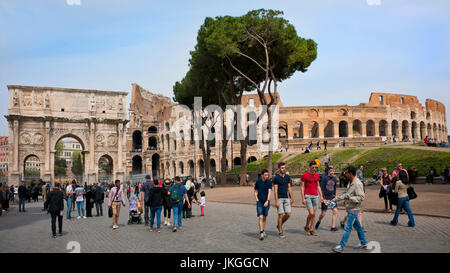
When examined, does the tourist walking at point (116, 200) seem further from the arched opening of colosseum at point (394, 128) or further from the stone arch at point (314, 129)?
the arched opening of colosseum at point (394, 128)

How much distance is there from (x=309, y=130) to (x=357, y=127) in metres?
7.65

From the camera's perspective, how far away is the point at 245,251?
5922mm

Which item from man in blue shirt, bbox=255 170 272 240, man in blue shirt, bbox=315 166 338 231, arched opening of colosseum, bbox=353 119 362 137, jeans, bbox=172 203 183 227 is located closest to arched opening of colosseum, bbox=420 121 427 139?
arched opening of colosseum, bbox=353 119 362 137

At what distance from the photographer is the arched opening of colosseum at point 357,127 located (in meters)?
48.4

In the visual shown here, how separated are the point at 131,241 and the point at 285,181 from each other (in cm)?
322

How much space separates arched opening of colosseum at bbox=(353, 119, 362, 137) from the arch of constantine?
29479 mm

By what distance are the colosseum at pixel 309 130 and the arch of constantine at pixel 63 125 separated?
35.9 feet

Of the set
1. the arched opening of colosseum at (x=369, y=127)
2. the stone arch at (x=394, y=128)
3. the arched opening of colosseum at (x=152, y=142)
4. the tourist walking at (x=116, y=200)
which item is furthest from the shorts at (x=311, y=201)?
the arched opening of colosseum at (x=152, y=142)

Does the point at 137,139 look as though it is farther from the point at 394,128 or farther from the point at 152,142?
the point at 394,128

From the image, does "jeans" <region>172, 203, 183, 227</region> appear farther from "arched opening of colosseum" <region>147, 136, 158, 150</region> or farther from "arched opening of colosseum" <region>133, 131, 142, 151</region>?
"arched opening of colosseum" <region>147, 136, 158, 150</region>

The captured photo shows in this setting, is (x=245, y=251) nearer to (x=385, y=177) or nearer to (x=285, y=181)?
(x=285, y=181)

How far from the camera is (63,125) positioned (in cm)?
3703

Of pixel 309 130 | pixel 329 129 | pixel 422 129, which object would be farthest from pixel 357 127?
pixel 422 129
